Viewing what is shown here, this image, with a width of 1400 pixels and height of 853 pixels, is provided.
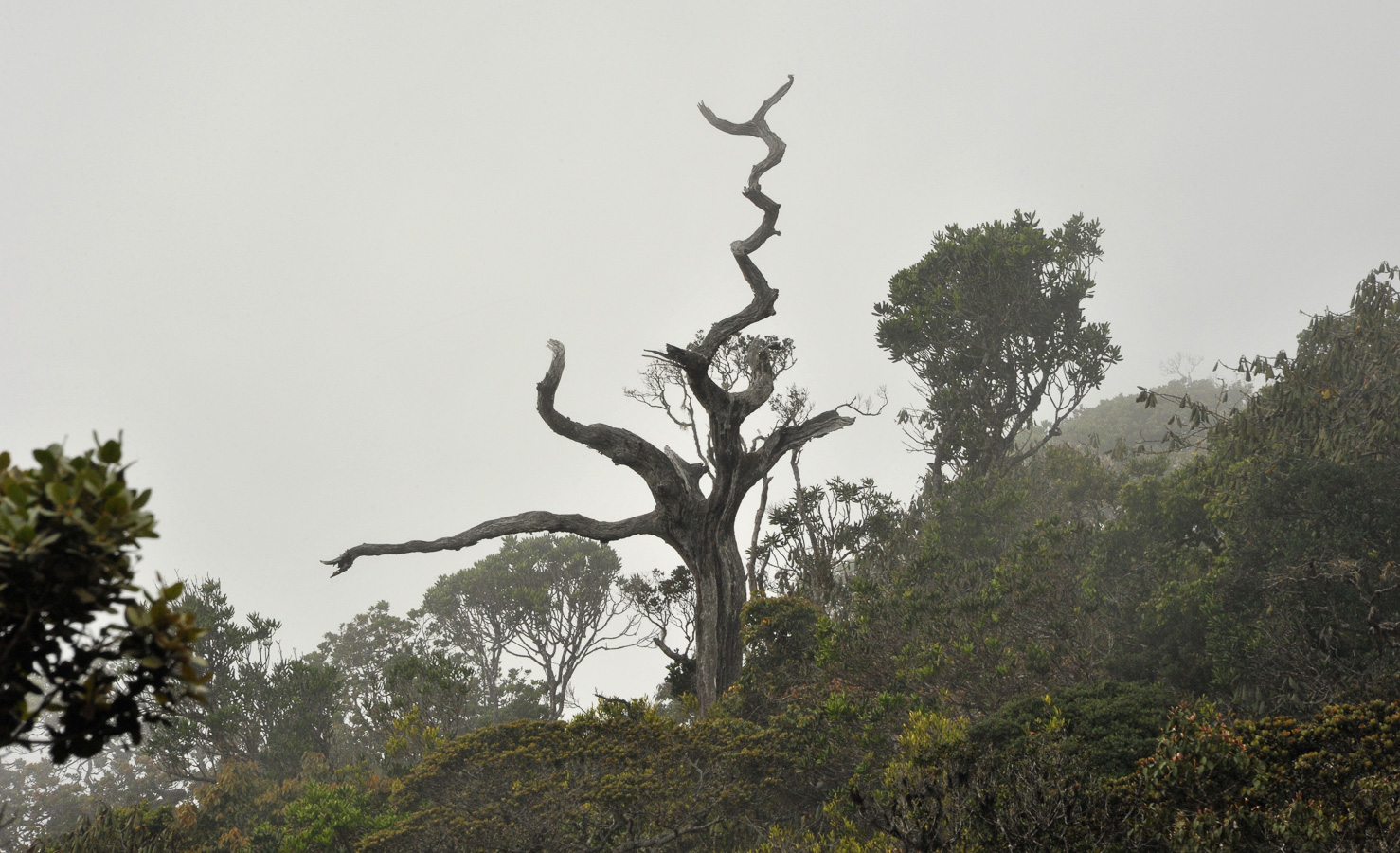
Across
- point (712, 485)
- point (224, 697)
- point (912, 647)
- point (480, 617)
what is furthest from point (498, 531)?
point (480, 617)

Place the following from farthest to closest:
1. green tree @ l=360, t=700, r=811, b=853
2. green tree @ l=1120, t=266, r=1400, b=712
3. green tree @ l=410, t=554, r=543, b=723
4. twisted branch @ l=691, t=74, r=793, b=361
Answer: green tree @ l=410, t=554, r=543, b=723 → twisted branch @ l=691, t=74, r=793, b=361 → green tree @ l=1120, t=266, r=1400, b=712 → green tree @ l=360, t=700, r=811, b=853

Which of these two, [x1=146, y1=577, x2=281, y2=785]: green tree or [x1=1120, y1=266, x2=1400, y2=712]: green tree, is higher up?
[x1=146, y1=577, x2=281, y2=785]: green tree

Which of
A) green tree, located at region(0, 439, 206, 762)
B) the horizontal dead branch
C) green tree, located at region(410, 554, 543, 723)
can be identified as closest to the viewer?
green tree, located at region(0, 439, 206, 762)

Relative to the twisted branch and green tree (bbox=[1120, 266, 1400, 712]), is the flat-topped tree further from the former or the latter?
green tree (bbox=[1120, 266, 1400, 712])

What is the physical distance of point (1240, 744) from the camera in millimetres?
5820

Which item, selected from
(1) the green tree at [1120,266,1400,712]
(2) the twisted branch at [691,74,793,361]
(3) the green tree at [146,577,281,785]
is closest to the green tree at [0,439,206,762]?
(2) the twisted branch at [691,74,793,361]

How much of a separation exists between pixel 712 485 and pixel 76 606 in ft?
39.1

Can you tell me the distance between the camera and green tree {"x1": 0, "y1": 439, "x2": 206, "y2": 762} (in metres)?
2.01

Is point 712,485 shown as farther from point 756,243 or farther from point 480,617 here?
point 480,617

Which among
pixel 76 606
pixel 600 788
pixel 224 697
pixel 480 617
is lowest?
pixel 600 788

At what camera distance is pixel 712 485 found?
1386 centimetres

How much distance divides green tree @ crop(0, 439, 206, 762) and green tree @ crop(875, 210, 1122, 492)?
1975 cm

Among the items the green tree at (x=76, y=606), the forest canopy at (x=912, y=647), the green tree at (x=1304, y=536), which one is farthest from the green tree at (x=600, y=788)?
the green tree at (x=76, y=606)

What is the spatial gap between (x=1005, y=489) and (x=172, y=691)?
1776cm
